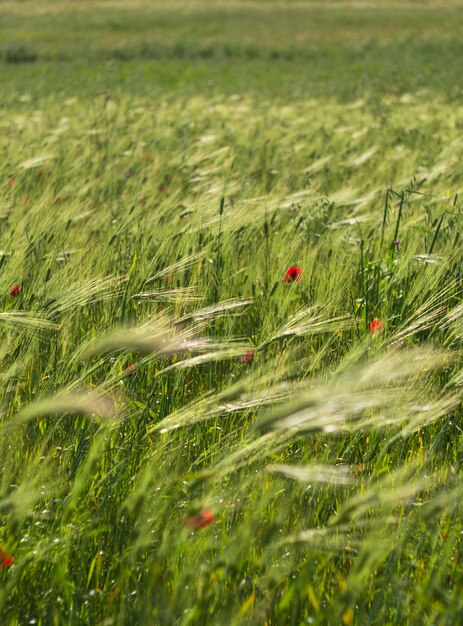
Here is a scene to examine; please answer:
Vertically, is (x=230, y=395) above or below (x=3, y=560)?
above

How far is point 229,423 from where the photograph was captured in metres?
1.52

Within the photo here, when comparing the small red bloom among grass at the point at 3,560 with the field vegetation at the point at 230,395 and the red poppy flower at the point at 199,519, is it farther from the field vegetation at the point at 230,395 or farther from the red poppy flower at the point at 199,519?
the red poppy flower at the point at 199,519

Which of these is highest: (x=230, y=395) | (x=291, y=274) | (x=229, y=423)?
(x=230, y=395)

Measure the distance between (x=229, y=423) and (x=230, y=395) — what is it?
14.8 inches

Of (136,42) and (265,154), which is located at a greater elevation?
(265,154)

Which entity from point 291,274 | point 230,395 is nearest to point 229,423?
point 230,395

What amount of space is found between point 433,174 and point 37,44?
71.8ft

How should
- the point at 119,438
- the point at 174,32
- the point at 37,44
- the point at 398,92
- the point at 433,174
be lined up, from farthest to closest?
the point at 174,32 < the point at 37,44 < the point at 398,92 < the point at 433,174 < the point at 119,438

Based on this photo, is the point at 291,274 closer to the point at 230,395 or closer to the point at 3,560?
the point at 230,395

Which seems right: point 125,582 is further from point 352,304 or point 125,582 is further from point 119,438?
point 352,304

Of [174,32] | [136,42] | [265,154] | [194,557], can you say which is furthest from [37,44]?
[194,557]

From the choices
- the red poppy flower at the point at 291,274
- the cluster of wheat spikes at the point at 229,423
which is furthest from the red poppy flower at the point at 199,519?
the red poppy flower at the point at 291,274

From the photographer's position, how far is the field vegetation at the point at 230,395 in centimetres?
103

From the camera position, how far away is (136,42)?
2286 cm
